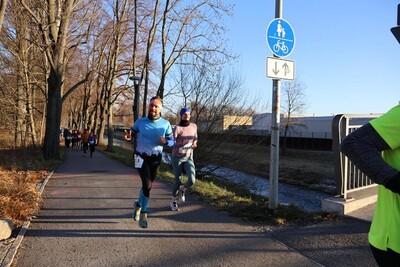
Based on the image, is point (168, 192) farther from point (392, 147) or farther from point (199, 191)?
point (392, 147)

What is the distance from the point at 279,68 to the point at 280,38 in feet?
1.81

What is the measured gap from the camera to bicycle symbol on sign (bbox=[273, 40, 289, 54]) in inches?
280

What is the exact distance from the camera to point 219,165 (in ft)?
56.6

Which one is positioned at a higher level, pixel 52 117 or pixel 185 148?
pixel 52 117

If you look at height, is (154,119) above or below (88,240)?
above

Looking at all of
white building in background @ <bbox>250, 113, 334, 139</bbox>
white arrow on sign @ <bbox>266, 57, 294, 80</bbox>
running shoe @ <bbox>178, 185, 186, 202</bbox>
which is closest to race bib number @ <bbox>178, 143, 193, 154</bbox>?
running shoe @ <bbox>178, 185, 186, 202</bbox>

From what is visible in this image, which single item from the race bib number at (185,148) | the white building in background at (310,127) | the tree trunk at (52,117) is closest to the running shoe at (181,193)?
the race bib number at (185,148)

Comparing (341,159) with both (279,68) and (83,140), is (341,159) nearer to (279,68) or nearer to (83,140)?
(279,68)

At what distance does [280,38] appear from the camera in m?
7.19

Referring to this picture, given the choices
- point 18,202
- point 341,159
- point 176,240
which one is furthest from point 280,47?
point 18,202

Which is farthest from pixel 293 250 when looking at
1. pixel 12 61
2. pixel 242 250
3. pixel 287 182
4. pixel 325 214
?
pixel 12 61

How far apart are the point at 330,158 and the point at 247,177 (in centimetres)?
2385

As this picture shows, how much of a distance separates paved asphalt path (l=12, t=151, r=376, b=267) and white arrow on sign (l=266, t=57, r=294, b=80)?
265 cm

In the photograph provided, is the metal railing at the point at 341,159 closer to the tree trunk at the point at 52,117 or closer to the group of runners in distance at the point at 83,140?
the tree trunk at the point at 52,117
